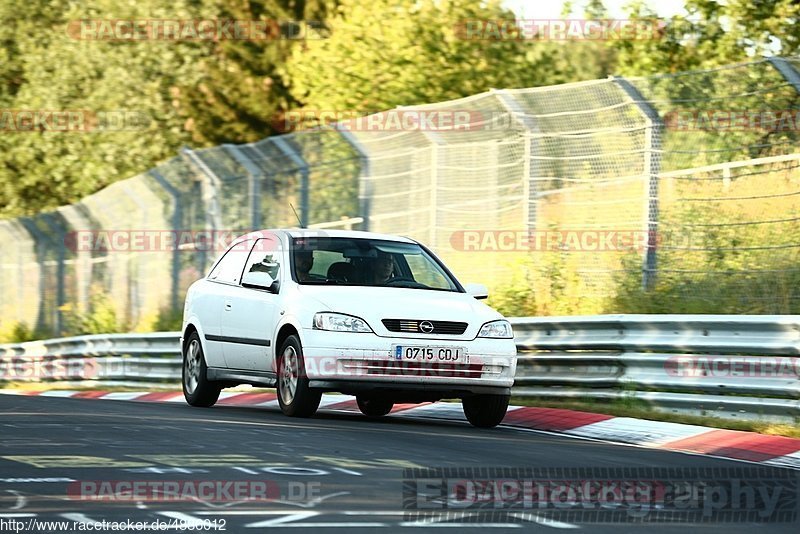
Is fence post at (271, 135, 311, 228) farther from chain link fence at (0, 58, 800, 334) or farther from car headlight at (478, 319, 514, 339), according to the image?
car headlight at (478, 319, 514, 339)

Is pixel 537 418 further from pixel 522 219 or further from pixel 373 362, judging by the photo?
pixel 522 219

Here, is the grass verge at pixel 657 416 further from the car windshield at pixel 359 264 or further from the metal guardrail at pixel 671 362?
the car windshield at pixel 359 264

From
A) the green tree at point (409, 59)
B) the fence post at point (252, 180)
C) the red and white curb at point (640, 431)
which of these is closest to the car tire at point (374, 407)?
the red and white curb at point (640, 431)

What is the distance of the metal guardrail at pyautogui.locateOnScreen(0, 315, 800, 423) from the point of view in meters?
11.8

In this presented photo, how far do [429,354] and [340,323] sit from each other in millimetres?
714

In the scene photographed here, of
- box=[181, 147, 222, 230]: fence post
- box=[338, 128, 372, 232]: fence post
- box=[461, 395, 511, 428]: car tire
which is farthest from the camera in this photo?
box=[181, 147, 222, 230]: fence post

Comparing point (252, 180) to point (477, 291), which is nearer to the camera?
point (477, 291)

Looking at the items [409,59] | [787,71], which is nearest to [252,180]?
[787,71]

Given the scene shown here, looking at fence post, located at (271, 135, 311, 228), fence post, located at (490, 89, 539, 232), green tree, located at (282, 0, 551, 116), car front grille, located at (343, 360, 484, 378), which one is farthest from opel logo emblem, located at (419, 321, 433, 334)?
green tree, located at (282, 0, 551, 116)

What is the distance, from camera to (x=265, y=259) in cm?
1369

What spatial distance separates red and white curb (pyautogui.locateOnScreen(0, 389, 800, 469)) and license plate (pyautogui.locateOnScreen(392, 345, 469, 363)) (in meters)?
1.02

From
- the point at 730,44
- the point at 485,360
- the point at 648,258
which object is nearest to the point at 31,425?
the point at 485,360

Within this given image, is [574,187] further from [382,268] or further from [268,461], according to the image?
[268,461]

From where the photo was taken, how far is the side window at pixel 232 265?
14133 millimetres
